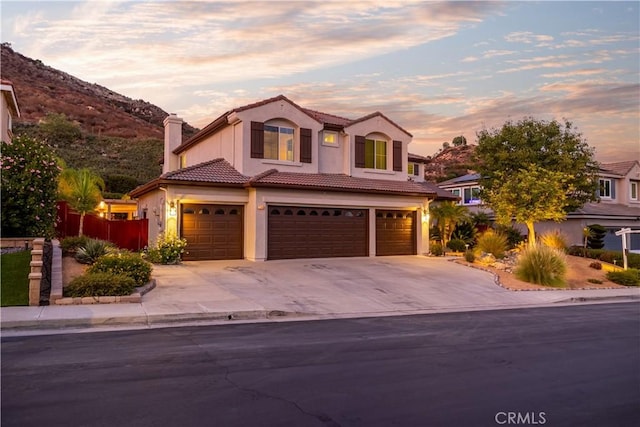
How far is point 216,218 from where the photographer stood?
2189cm

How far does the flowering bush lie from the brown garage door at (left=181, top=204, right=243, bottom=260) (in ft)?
2.74

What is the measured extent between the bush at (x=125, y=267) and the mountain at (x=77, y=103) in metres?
57.0

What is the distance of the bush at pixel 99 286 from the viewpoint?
12.5m

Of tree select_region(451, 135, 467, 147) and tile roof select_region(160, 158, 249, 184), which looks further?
tree select_region(451, 135, 467, 147)

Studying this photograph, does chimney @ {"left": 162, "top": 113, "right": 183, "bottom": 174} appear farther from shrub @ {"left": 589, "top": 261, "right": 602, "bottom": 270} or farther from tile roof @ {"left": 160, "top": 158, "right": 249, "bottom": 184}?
shrub @ {"left": 589, "top": 261, "right": 602, "bottom": 270}

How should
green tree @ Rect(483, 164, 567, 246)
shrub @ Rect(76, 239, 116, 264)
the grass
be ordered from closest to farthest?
the grass
shrub @ Rect(76, 239, 116, 264)
green tree @ Rect(483, 164, 567, 246)

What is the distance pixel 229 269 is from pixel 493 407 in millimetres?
14143

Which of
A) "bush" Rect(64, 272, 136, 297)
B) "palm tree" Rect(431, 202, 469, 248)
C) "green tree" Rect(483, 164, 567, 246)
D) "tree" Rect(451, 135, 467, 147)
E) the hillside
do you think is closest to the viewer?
"bush" Rect(64, 272, 136, 297)

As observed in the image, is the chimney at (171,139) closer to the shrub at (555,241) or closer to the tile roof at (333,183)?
the tile roof at (333,183)

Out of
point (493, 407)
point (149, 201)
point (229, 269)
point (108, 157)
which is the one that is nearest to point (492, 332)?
point (493, 407)

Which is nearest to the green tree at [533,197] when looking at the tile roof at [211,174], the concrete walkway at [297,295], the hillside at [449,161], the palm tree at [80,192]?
the concrete walkway at [297,295]

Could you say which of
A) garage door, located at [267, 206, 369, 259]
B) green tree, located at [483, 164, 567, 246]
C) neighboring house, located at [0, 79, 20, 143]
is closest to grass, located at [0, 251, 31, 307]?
neighboring house, located at [0, 79, 20, 143]

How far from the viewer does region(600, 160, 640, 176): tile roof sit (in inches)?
1532

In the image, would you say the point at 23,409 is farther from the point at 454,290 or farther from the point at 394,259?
the point at 394,259
